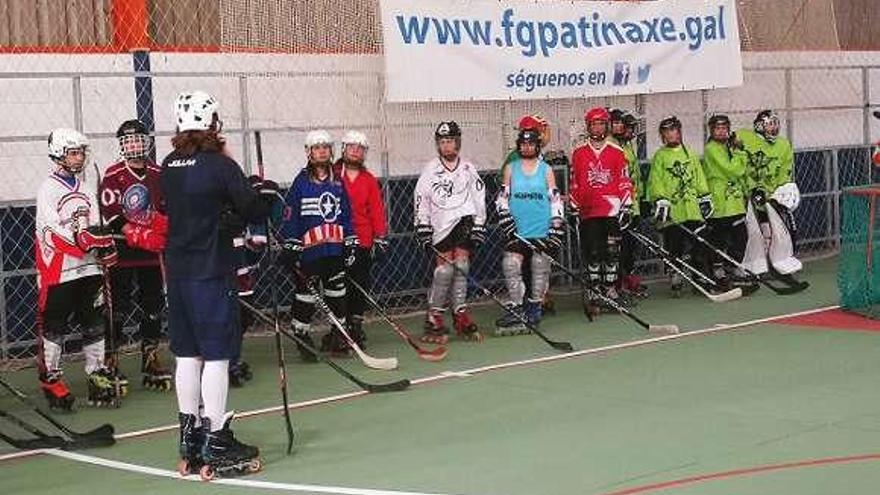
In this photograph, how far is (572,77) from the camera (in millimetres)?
12109

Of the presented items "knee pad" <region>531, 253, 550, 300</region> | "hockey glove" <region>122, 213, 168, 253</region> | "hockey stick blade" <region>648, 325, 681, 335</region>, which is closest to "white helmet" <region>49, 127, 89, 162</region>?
"hockey glove" <region>122, 213, 168, 253</region>

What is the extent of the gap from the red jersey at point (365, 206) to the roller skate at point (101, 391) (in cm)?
219

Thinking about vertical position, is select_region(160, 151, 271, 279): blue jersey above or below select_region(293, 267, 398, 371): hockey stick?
above

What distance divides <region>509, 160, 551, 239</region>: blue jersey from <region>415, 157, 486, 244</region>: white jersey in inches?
14.5

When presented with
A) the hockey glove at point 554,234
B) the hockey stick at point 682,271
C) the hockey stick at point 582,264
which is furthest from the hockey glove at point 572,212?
the hockey glove at point 554,234

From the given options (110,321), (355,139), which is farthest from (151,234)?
(355,139)

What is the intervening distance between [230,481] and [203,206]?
47.5 inches

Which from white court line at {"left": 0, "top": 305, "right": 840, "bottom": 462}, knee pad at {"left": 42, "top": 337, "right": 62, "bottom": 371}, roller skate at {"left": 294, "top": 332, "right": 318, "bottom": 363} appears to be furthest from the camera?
roller skate at {"left": 294, "top": 332, "right": 318, "bottom": 363}

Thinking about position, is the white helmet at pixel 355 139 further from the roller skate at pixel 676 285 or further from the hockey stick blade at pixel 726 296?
the roller skate at pixel 676 285

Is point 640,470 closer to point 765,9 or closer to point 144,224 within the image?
point 144,224

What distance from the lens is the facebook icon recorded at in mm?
12430

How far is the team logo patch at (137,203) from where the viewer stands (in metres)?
7.98

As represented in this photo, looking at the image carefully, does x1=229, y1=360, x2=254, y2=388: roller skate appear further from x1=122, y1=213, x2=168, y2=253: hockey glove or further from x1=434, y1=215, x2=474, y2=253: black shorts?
x1=434, y1=215, x2=474, y2=253: black shorts

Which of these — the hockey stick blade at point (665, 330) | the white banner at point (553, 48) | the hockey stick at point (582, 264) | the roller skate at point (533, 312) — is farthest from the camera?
the white banner at point (553, 48)
